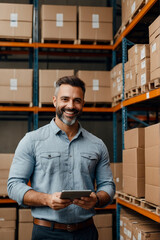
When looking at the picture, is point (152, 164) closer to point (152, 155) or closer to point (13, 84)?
point (152, 155)

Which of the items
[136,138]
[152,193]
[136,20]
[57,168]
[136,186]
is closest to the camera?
[57,168]

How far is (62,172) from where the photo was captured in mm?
2799

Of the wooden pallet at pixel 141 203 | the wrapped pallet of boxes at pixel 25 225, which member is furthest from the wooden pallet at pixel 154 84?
the wrapped pallet of boxes at pixel 25 225

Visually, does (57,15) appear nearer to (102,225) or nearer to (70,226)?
(102,225)

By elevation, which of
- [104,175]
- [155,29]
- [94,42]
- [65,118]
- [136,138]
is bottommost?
[104,175]

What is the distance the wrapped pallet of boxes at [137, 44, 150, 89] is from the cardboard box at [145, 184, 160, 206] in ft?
4.23

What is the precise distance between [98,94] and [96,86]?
6.1 inches

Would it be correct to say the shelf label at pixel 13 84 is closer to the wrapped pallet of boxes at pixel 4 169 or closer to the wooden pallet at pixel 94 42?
the wrapped pallet of boxes at pixel 4 169

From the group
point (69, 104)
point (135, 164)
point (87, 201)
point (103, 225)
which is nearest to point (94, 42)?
point (135, 164)

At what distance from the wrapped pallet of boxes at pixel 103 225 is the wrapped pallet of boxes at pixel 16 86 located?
2409mm

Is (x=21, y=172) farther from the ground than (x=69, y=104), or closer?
closer

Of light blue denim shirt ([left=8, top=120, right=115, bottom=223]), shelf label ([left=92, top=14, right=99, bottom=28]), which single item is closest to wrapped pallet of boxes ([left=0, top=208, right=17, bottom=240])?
light blue denim shirt ([left=8, top=120, right=115, bottom=223])

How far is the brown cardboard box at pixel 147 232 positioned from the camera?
418 cm

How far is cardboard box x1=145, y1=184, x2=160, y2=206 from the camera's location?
3.80m
